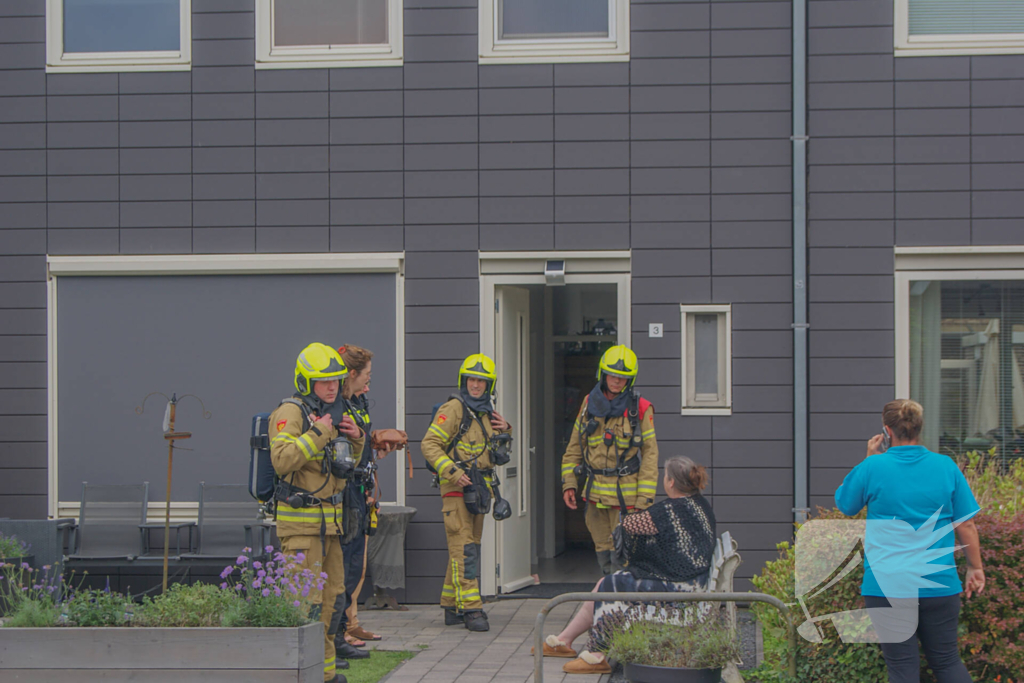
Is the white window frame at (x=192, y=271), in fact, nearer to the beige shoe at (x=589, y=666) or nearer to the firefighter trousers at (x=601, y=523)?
the firefighter trousers at (x=601, y=523)

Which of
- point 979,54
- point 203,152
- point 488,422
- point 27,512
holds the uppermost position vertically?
point 979,54

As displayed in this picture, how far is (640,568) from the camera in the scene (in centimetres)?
596

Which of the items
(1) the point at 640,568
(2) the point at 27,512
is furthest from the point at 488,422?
(2) the point at 27,512

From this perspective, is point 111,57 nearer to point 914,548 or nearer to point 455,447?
point 455,447

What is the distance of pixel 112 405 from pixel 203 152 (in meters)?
2.35

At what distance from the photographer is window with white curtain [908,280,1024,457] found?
838cm

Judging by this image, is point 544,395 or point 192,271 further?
point 544,395

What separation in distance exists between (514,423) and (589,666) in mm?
3240

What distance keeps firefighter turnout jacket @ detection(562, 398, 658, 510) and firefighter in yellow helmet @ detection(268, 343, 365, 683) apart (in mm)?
2240

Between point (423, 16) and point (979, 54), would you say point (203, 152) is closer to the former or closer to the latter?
point (423, 16)

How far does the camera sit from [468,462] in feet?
24.3

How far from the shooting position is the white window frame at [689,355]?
8.35m

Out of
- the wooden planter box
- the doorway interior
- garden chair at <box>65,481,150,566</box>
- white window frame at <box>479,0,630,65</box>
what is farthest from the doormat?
white window frame at <box>479,0,630,65</box>

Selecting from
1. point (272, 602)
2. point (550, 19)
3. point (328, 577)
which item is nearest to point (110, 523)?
point (328, 577)
